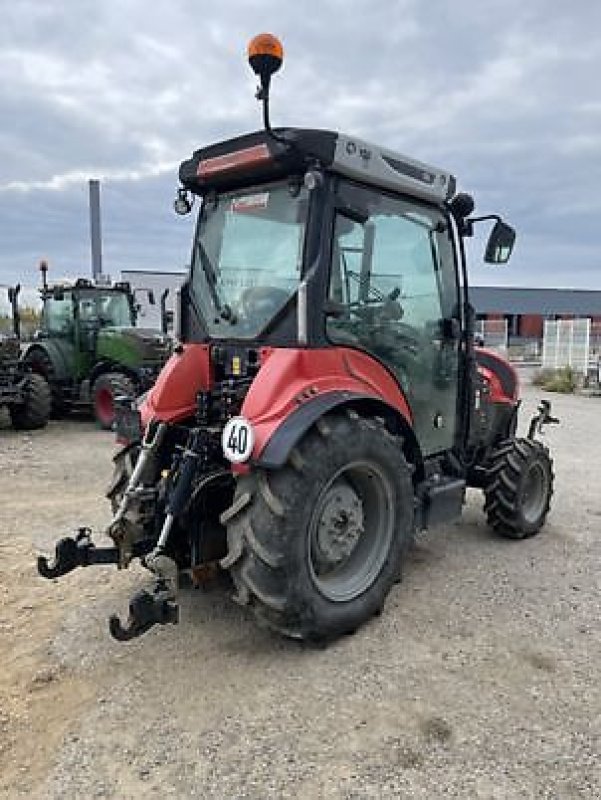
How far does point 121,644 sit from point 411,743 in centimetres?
150

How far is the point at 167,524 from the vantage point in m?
3.14

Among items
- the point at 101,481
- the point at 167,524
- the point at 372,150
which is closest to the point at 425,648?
the point at 167,524

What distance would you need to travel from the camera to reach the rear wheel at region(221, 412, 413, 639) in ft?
10.1

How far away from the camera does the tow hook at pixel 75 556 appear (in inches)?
129

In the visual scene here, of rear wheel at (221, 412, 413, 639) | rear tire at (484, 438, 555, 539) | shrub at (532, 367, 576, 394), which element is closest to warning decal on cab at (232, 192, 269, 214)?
rear wheel at (221, 412, 413, 639)

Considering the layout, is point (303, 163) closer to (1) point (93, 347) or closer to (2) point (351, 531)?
(2) point (351, 531)

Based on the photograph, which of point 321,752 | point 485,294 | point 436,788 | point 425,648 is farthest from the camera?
point 485,294

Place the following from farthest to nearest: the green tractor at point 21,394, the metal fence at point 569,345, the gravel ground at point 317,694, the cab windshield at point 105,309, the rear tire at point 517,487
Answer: the metal fence at point 569,345, the cab windshield at point 105,309, the green tractor at point 21,394, the rear tire at point 517,487, the gravel ground at point 317,694

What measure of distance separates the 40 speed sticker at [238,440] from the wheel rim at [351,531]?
433 mm

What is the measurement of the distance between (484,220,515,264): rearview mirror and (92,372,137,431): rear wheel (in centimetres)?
684

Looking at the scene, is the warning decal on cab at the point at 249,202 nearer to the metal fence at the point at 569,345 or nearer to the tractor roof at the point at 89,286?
the tractor roof at the point at 89,286

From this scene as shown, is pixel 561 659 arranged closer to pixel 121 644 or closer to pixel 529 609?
pixel 529 609

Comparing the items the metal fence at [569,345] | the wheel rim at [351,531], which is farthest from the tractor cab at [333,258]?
the metal fence at [569,345]

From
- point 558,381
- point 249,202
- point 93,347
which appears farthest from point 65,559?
point 558,381
